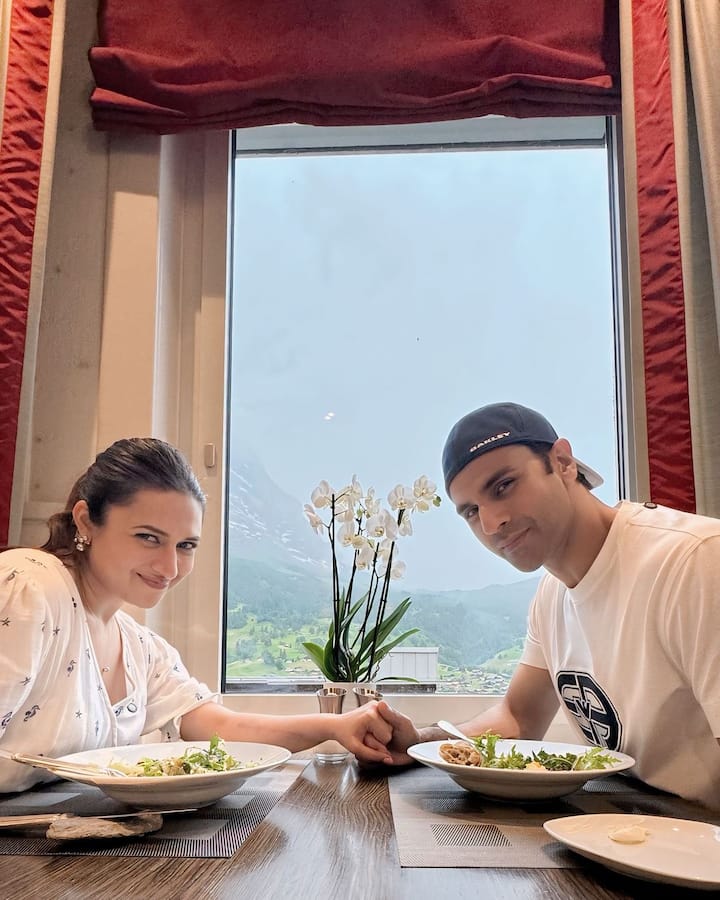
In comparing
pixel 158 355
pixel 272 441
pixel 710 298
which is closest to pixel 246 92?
pixel 158 355

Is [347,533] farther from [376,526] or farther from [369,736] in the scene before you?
[369,736]

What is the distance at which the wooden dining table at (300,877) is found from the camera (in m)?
0.71

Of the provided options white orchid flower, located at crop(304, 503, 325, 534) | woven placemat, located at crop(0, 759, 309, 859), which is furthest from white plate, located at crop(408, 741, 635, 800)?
white orchid flower, located at crop(304, 503, 325, 534)

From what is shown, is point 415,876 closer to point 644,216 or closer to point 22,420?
point 22,420

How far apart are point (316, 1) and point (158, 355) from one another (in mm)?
883

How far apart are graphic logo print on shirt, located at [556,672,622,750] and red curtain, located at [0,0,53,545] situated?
1.13 m

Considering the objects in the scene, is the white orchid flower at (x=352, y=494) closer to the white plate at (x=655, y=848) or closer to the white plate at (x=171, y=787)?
the white plate at (x=171, y=787)

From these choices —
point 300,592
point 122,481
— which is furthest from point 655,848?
point 300,592

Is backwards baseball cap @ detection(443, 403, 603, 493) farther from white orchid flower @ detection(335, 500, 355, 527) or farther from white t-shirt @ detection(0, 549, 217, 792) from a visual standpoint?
white t-shirt @ detection(0, 549, 217, 792)

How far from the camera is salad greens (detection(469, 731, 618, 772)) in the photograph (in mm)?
1107

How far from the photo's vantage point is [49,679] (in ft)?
4.36

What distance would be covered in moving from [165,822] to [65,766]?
0.15 metres

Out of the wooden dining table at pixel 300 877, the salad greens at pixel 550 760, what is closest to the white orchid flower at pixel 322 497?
the salad greens at pixel 550 760

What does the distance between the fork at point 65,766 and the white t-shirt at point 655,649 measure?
2.45 ft
